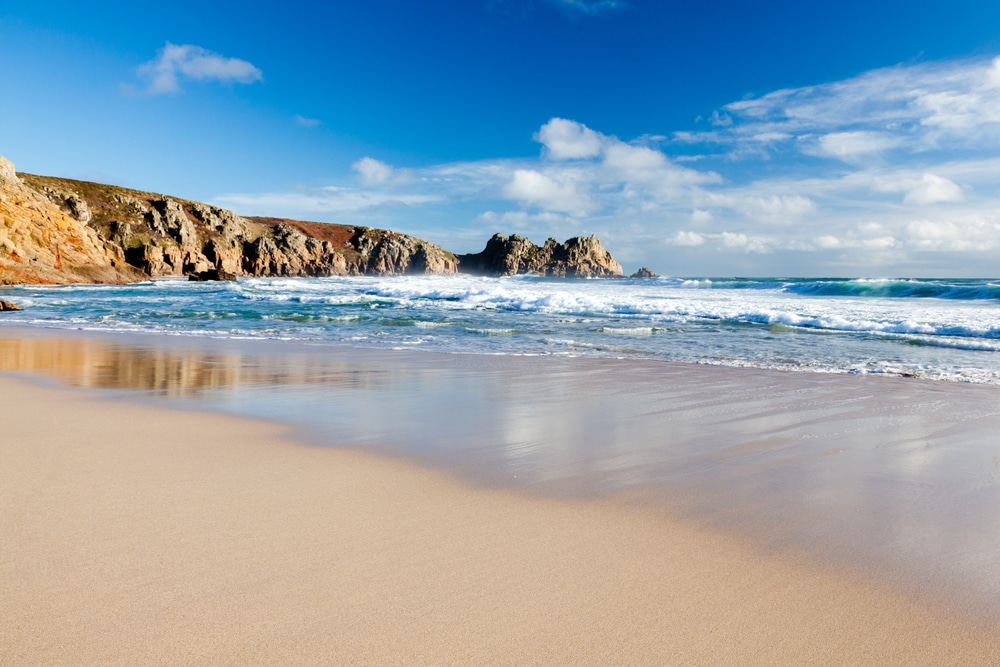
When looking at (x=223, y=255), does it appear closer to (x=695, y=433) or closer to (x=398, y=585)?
(x=695, y=433)

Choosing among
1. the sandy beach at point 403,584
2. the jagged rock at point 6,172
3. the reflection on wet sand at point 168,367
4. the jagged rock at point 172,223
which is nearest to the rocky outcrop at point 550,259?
the jagged rock at point 172,223

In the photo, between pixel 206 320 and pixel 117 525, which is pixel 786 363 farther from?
pixel 206 320

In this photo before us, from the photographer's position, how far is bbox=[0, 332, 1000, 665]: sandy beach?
1522 mm

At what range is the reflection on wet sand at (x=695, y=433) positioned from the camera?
7.80ft

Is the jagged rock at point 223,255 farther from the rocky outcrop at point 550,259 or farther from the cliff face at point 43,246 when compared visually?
the rocky outcrop at point 550,259

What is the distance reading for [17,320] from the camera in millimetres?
13164

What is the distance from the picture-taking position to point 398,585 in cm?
181

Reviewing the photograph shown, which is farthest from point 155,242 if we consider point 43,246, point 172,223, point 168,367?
point 168,367

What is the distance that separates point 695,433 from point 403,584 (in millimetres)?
2723

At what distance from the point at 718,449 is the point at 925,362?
641 cm

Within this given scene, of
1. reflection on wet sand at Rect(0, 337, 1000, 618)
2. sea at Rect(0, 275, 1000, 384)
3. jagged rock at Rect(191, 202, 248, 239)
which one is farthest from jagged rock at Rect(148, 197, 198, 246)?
reflection on wet sand at Rect(0, 337, 1000, 618)

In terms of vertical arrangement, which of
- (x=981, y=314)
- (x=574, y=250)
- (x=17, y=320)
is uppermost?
(x=574, y=250)

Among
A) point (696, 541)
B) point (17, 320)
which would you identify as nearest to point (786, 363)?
point (696, 541)

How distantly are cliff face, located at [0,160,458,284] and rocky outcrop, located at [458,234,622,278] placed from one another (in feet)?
32.7
